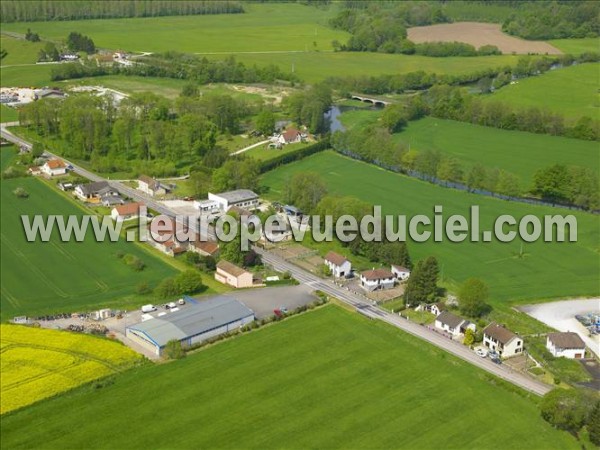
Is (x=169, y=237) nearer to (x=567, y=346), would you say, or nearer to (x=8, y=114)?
(x=567, y=346)

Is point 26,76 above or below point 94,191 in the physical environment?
above

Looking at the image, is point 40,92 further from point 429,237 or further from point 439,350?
point 439,350

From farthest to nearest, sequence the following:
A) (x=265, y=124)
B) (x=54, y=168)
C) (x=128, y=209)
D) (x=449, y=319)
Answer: (x=265, y=124)
(x=54, y=168)
(x=128, y=209)
(x=449, y=319)

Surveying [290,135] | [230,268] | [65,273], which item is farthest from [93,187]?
[290,135]

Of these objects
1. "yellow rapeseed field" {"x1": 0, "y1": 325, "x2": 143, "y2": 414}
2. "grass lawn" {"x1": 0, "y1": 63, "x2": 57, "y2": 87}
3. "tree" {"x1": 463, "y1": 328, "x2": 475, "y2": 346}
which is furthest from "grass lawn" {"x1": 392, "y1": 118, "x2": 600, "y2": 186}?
"grass lawn" {"x1": 0, "y1": 63, "x2": 57, "y2": 87}

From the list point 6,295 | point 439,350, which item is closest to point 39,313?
point 6,295

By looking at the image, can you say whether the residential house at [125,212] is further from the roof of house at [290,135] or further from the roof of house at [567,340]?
the roof of house at [567,340]

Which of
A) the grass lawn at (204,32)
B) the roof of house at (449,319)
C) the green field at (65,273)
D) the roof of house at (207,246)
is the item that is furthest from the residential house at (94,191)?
the grass lawn at (204,32)
